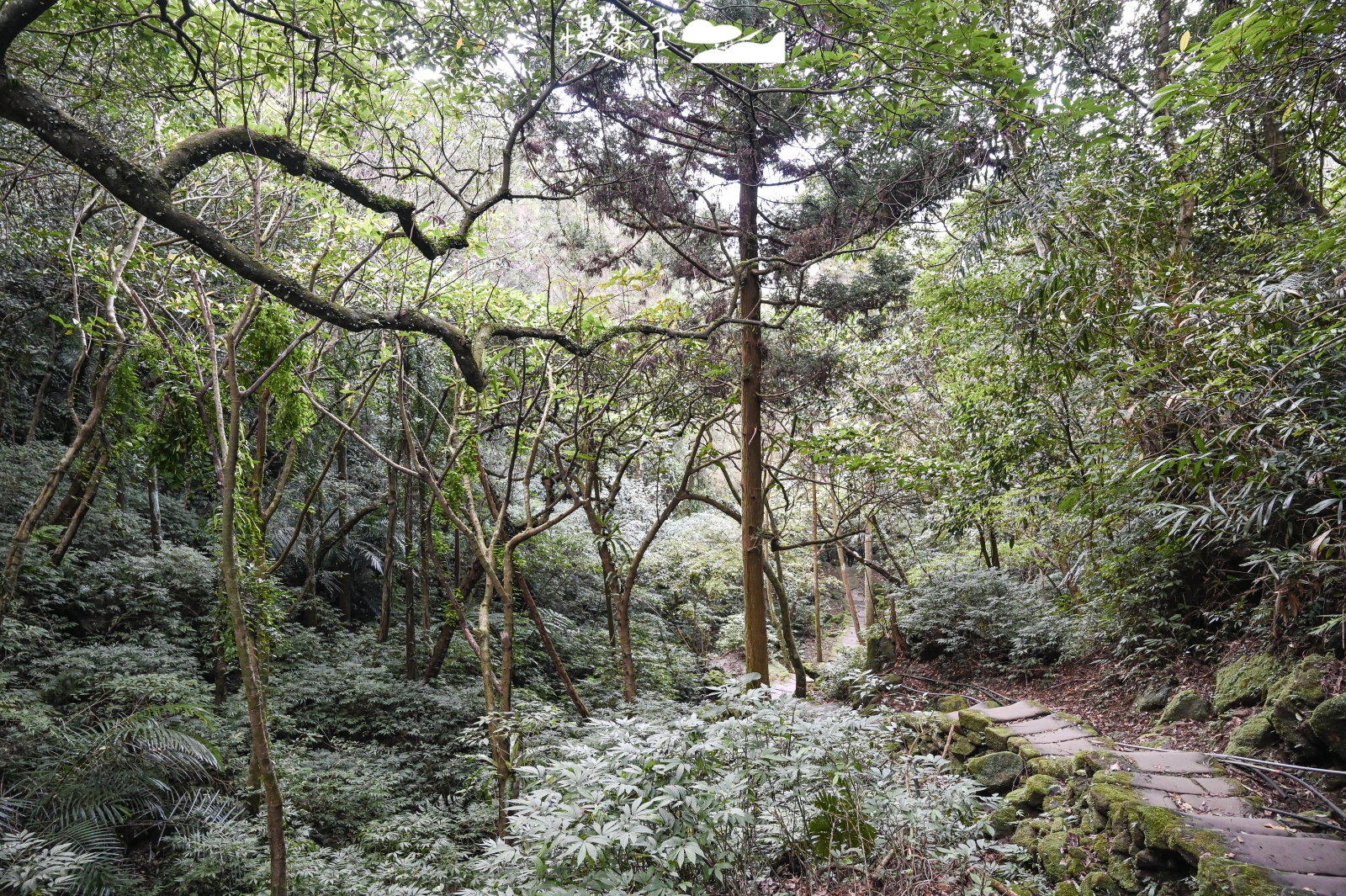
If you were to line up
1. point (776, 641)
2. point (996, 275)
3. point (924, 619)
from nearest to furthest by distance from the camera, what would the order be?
point (996, 275)
point (924, 619)
point (776, 641)

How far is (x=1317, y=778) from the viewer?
3102mm

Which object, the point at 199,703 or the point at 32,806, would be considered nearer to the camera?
the point at 32,806

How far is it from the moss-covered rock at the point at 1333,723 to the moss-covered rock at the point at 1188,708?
1.20 m

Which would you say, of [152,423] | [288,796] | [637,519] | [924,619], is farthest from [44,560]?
[924,619]

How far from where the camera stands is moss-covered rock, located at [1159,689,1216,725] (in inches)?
166

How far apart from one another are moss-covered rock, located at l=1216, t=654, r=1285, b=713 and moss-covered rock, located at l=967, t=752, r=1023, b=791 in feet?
4.27

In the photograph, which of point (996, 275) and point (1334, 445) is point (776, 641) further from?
point (1334, 445)

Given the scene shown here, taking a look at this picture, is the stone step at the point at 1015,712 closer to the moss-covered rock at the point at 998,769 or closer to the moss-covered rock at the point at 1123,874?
the moss-covered rock at the point at 998,769

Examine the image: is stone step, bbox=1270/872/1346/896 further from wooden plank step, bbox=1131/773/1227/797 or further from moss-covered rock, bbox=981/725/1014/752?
moss-covered rock, bbox=981/725/1014/752

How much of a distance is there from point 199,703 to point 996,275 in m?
8.16

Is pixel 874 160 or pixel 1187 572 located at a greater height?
pixel 874 160

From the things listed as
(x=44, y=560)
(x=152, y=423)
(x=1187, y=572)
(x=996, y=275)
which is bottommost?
(x=1187, y=572)

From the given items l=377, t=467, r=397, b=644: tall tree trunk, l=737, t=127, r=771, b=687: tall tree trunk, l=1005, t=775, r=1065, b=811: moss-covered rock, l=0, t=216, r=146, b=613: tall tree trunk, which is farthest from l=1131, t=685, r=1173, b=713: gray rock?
l=0, t=216, r=146, b=613: tall tree trunk

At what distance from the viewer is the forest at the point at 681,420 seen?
2.84 metres
